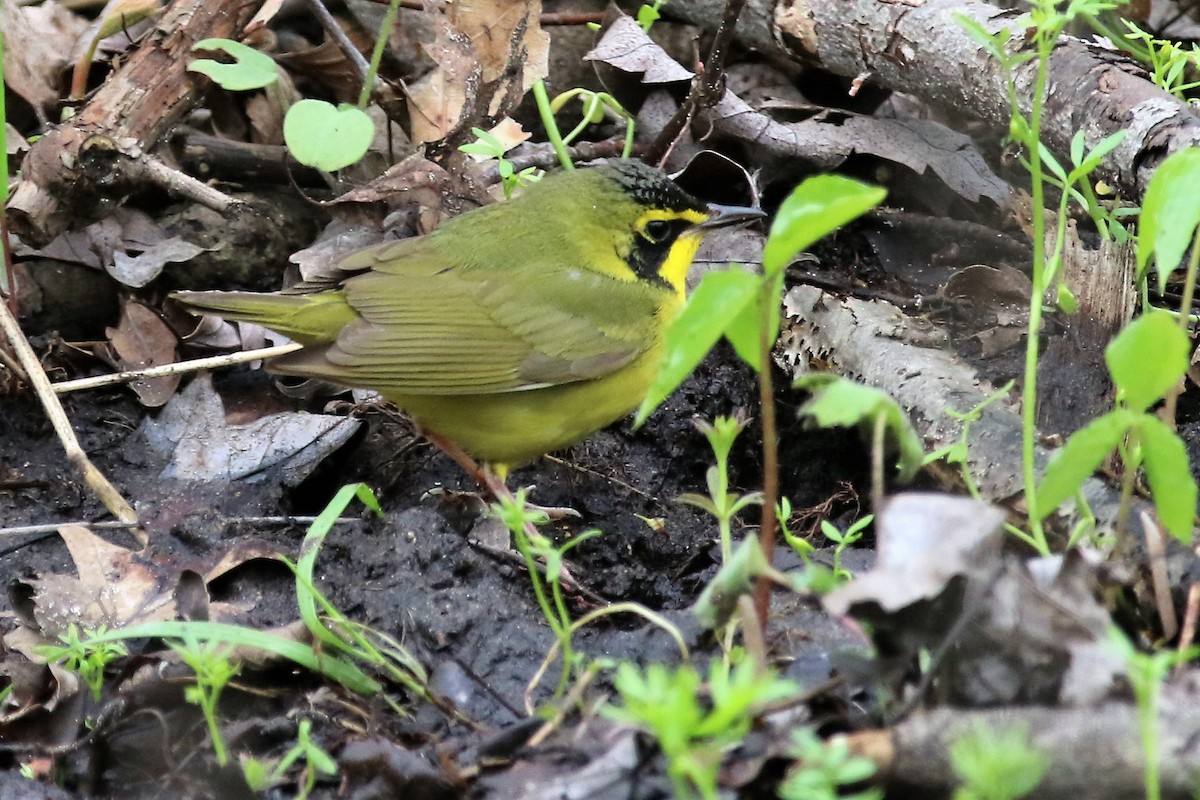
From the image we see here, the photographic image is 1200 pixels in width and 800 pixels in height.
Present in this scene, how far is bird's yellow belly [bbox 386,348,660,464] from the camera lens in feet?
13.1

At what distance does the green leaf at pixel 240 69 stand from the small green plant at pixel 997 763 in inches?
123

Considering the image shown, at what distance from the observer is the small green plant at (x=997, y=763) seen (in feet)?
5.02

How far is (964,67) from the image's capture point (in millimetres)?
4500

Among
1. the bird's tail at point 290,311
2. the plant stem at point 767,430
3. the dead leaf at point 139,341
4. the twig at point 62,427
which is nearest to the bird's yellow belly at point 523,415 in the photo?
the bird's tail at point 290,311

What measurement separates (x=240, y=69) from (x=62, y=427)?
4.19 ft

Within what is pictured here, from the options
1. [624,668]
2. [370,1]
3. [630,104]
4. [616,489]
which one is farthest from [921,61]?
[624,668]

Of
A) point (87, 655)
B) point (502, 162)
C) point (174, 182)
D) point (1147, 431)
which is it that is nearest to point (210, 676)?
point (87, 655)

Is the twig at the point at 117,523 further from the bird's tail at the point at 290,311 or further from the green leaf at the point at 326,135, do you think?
the green leaf at the point at 326,135

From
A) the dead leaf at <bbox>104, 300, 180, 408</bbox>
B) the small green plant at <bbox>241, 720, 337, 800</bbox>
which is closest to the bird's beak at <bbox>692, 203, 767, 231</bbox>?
the dead leaf at <bbox>104, 300, 180, 408</bbox>

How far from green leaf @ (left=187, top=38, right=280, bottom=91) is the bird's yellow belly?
114cm

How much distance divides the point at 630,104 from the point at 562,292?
4.99ft

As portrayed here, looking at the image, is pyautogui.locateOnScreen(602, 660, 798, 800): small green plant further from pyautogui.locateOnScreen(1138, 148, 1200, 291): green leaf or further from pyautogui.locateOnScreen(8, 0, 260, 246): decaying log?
pyautogui.locateOnScreen(8, 0, 260, 246): decaying log

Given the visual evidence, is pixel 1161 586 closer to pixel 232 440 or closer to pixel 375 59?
pixel 232 440

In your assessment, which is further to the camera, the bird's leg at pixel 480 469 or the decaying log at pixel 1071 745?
the bird's leg at pixel 480 469
